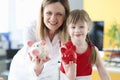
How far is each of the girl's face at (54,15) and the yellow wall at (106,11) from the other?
227 centimetres

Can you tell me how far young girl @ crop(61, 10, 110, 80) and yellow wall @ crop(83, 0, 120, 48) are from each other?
226cm

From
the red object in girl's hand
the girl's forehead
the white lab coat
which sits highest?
the girl's forehead

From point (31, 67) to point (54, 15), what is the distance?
28 cm

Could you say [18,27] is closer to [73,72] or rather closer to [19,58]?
[19,58]

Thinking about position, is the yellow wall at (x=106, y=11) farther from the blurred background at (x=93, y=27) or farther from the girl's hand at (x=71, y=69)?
the girl's hand at (x=71, y=69)

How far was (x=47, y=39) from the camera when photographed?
1.38 m

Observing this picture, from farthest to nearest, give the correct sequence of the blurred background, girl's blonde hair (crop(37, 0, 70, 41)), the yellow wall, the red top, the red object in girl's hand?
the yellow wall, the blurred background, girl's blonde hair (crop(37, 0, 70, 41)), the red top, the red object in girl's hand

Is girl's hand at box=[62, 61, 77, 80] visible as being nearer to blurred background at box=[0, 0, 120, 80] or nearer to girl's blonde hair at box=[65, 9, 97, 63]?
girl's blonde hair at box=[65, 9, 97, 63]

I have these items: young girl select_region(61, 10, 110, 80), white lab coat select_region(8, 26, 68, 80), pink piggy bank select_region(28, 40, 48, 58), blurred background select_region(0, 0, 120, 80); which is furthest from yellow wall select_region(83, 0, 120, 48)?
pink piggy bank select_region(28, 40, 48, 58)

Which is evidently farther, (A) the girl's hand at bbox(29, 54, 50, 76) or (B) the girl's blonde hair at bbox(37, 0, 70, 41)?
(B) the girl's blonde hair at bbox(37, 0, 70, 41)

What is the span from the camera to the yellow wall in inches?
135

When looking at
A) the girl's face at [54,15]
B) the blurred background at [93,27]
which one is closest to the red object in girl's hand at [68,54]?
the girl's face at [54,15]

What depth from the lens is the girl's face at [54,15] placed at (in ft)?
4.06

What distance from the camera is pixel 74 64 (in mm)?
1069
